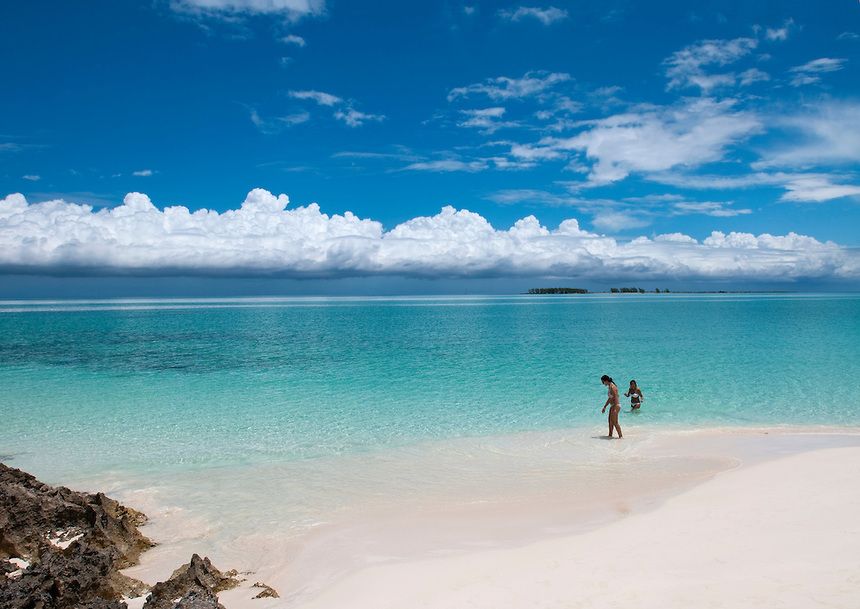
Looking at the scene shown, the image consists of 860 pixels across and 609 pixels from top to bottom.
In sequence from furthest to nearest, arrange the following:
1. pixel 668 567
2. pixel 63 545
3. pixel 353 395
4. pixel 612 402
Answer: pixel 353 395 → pixel 612 402 → pixel 63 545 → pixel 668 567

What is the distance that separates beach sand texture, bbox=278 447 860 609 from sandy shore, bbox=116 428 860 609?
0.09ft

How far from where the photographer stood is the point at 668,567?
7.97 metres

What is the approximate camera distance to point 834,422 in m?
19.9

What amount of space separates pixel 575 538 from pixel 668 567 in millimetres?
1839

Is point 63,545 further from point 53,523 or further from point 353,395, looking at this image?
point 353,395

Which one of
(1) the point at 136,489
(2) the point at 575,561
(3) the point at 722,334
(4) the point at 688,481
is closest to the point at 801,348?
(3) the point at 722,334

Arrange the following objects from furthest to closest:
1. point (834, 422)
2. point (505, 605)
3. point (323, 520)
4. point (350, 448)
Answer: point (834, 422) < point (350, 448) < point (323, 520) < point (505, 605)

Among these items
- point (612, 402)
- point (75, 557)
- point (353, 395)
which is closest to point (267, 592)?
point (75, 557)

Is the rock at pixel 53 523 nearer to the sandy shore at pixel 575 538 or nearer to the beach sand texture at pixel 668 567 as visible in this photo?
the sandy shore at pixel 575 538

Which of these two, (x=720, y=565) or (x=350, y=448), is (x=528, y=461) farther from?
(x=720, y=565)

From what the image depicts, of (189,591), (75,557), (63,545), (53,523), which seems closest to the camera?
(189,591)

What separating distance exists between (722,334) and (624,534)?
55.8 m

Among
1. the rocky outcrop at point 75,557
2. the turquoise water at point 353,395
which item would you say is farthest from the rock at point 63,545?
the turquoise water at point 353,395

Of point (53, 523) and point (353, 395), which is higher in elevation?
point (53, 523)
